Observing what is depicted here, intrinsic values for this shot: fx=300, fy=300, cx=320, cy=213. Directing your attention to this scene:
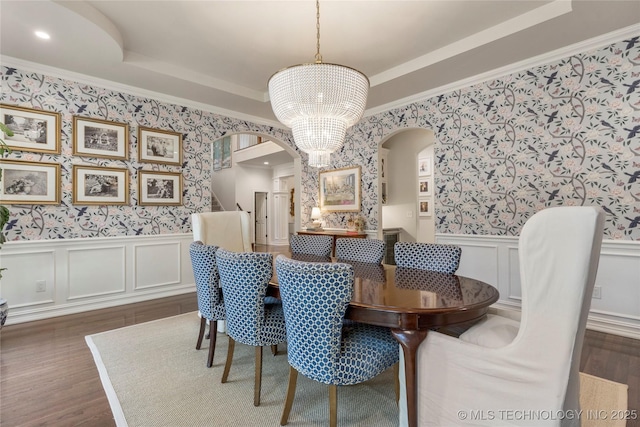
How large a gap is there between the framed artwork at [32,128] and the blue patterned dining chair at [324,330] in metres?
3.55

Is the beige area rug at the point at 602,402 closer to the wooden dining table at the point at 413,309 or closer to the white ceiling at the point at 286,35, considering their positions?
the wooden dining table at the point at 413,309

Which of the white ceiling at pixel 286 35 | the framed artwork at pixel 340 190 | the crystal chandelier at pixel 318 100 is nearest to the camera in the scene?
the crystal chandelier at pixel 318 100

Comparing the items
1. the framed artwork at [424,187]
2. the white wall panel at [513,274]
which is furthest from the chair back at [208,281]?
the framed artwork at [424,187]

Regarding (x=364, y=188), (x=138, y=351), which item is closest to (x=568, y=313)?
(x=138, y=351)

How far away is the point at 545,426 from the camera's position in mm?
1130

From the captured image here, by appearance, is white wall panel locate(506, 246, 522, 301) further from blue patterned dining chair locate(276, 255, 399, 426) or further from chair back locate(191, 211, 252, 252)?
chair back locate(191, 211, 252, 252)

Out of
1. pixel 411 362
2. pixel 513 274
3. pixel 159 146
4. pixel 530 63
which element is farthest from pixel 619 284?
pixel 159 146

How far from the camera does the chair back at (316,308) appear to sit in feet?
4.56

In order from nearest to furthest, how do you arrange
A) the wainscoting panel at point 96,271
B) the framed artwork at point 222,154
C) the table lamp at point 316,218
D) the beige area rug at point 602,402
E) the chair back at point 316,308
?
the chair back at point 316,308, the beige area rug at point 602,402, the wainscoting panel at point 96,271, the table lamp at point 316,218, the framed artwork at point 222,154

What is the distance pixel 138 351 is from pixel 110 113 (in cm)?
298

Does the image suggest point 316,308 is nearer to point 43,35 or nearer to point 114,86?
point 43,35

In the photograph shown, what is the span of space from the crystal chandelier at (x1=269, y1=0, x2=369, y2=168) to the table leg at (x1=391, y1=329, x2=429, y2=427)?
1.51 meters

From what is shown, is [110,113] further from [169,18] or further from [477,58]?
[477,58]

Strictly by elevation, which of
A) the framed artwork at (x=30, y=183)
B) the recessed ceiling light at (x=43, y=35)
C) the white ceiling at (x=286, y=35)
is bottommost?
the framed artwork at (x=30, y=183)
